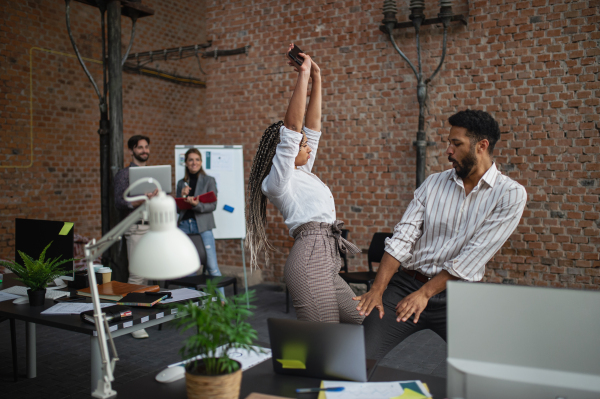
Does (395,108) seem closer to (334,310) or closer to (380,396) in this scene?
(334,310)

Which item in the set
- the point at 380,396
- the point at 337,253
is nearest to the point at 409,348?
the point at 337,253

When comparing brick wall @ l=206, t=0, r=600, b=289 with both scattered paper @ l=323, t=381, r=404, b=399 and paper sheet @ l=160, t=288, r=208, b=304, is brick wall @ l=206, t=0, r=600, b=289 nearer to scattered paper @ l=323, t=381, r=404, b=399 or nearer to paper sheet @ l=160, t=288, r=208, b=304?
paper sheet @ l=160, t=288, r=208, b=304

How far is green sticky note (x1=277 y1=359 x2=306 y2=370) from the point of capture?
65.1 inches

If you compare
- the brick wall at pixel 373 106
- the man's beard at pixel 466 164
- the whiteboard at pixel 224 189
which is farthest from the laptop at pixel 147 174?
the man's beard at pixel 466 164

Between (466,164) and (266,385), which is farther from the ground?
(466,164)

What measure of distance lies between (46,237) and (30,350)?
101 centimetres

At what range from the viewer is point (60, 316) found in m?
2.50

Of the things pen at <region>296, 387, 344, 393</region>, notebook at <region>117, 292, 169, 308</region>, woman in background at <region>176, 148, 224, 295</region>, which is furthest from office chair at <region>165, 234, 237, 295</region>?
pen at <region>296, 387, 344, 393</region>

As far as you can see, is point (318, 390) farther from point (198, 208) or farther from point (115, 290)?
point (198, 208)

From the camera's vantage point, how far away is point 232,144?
6.29 m

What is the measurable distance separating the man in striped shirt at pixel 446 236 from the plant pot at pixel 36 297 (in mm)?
1756

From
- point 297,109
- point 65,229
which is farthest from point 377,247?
point 297,109

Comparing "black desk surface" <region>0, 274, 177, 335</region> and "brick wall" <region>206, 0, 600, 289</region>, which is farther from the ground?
"brick wall" <region>206, 0, 600, 289</region>

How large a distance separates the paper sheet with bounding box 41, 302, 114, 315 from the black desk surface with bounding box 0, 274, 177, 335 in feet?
0.15
